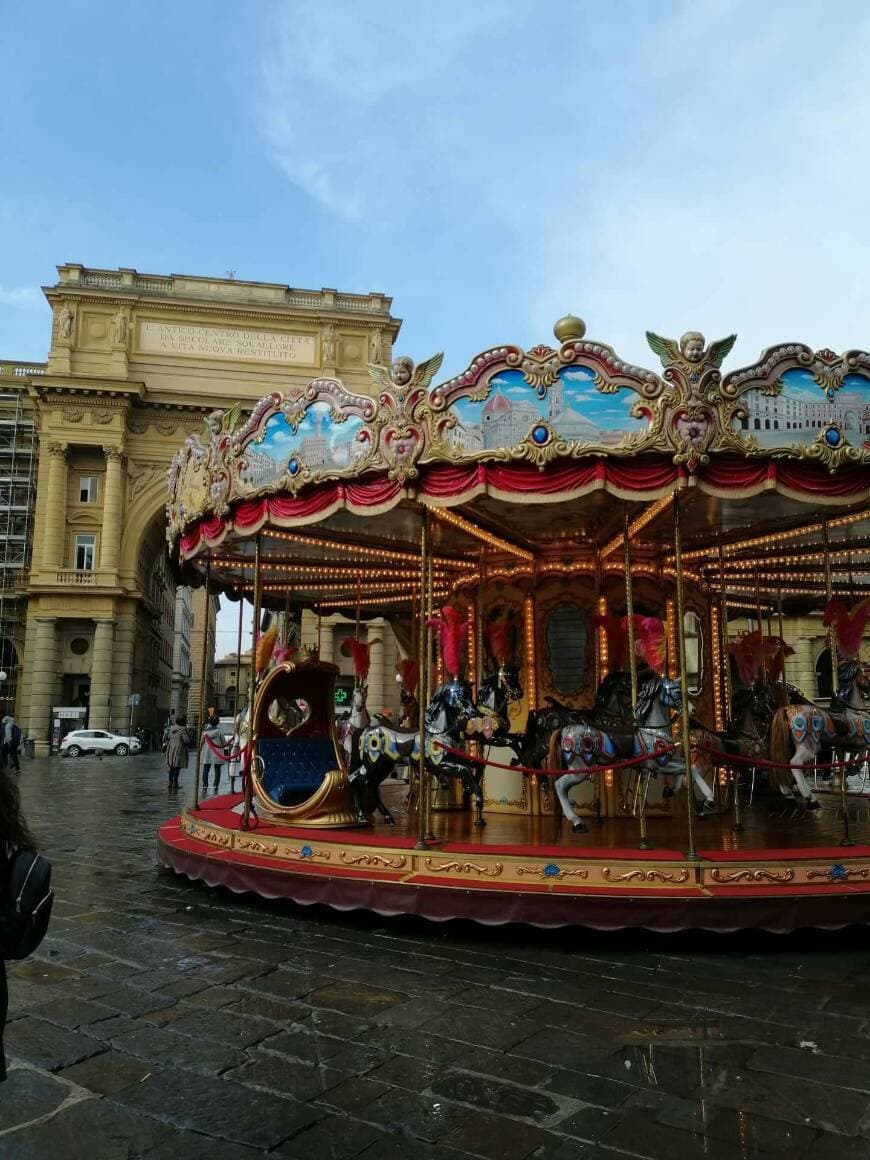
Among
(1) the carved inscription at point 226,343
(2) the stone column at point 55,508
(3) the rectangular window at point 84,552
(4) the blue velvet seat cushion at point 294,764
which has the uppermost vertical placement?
(1) the carved inscription at point 226,343

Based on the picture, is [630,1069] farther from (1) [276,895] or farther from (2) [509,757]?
(2) [509,757]

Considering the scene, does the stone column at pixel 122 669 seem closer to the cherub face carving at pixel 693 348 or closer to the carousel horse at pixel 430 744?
the carousel horse at pixel 430 744

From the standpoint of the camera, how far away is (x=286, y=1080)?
3.67 metres

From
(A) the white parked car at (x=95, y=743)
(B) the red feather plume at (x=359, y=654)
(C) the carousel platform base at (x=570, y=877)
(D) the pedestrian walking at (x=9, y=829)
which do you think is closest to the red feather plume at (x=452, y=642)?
(C) the carousel platform base at (x=570, y=877)

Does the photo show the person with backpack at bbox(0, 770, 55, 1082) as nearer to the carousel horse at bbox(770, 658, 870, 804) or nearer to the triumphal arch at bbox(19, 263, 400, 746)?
the carousel horse at bbox(770, 658, 870, 804)

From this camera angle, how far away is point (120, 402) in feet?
114

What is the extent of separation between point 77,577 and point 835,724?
107 feet

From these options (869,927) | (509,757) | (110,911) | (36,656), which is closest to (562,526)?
(509,757)

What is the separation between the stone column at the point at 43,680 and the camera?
33750mm

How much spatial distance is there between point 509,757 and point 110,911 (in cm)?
492

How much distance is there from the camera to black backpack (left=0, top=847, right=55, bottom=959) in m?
2.49

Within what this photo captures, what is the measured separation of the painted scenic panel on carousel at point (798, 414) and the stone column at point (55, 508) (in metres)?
33.8

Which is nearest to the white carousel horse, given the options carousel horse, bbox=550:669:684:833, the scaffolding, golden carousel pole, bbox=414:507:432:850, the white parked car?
carousel horse, bbox=550:669:684:833

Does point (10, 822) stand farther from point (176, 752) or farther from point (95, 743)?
point (95, 743)
